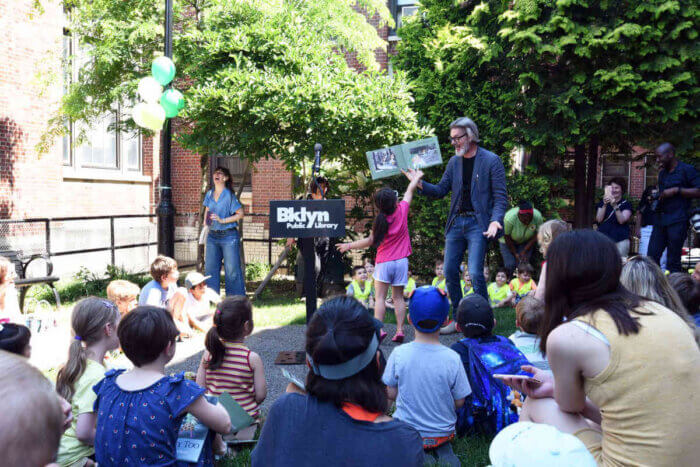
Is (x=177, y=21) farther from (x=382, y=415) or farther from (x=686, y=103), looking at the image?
(x=382, y=415)

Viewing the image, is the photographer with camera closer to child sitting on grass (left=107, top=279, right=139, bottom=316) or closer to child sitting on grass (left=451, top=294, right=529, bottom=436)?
child sitting on grass (left=451, top=294, right=529, bottom=436)

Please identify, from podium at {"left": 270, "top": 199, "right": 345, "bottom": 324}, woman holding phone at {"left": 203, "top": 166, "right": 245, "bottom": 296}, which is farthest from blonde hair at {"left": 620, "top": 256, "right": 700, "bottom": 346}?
woman holding phone at {"left": 203, "top": 166, "right": 245, "bottom": 296}

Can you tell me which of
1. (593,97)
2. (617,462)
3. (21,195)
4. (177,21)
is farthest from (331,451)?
(21,195)

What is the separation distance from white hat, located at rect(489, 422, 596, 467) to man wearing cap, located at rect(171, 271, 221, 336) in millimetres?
5120

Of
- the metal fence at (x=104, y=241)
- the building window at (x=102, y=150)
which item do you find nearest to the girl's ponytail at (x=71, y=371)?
the metal fence at (x=104, y=241)

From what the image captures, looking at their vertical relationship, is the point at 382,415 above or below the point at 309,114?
below

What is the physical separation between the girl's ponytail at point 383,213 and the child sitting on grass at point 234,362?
2.84 m

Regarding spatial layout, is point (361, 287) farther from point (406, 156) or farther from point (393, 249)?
point (406, 156)

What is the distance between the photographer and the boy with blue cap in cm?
327

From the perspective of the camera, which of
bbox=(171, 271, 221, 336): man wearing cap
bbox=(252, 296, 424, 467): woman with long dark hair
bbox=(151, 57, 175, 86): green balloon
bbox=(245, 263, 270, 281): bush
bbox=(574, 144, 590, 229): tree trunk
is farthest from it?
bbox=(245, 263, 270, 281): bush

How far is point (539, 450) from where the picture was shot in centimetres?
167

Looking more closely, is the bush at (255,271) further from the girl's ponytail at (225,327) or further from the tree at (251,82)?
the girl's ponytail at (225,327)

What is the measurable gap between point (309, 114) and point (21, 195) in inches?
297

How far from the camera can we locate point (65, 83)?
35.3 feet
